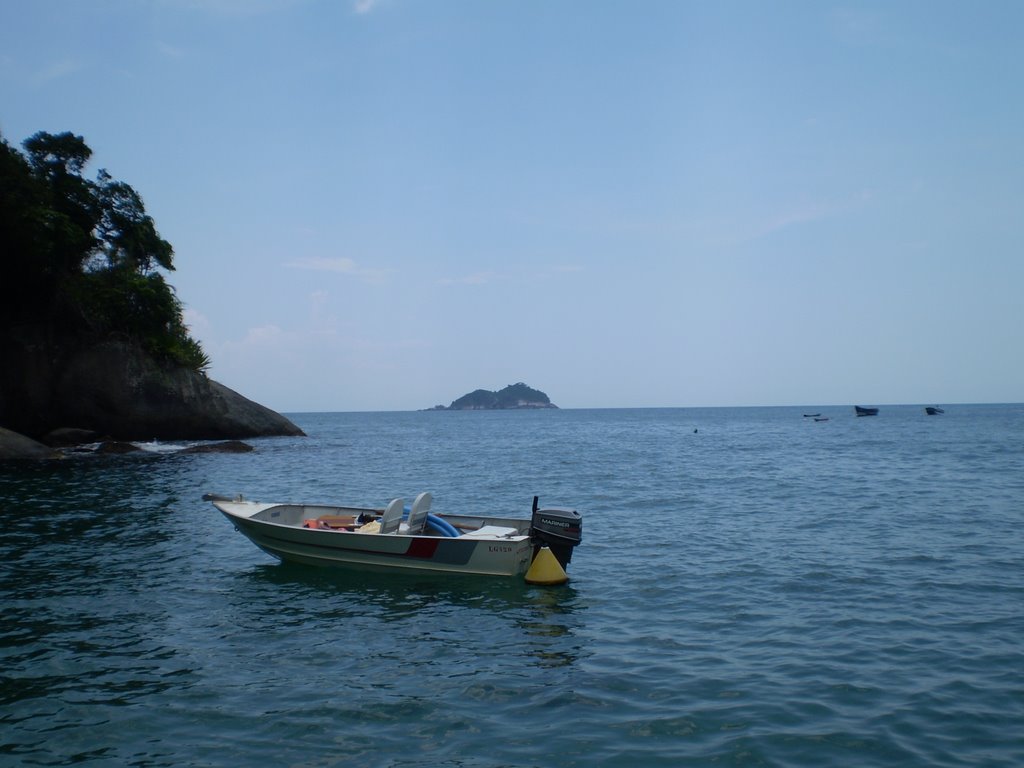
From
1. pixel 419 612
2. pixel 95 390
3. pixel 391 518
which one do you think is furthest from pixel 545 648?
pixel 95 390

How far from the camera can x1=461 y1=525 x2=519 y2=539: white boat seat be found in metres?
14.0

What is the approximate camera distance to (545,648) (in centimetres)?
1002

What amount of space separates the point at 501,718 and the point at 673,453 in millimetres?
40219

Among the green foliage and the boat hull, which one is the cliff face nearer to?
the green foliage

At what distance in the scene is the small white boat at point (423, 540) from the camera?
1348cm

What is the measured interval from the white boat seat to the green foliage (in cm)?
3060

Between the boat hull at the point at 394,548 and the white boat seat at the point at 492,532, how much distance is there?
25mm

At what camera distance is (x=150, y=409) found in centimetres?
4316

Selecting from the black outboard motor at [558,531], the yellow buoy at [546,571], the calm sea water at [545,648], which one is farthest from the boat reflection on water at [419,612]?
the black outboard motor at [558,531]

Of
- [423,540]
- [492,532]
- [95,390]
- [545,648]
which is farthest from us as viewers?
[95,390]

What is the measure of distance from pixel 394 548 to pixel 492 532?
1921 mm

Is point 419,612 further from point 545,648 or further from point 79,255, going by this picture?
point 79,255

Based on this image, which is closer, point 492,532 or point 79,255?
point 492,532

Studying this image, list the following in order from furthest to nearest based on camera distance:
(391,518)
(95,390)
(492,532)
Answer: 1. (95,390)
2. (492,532)
3. (391,518)
